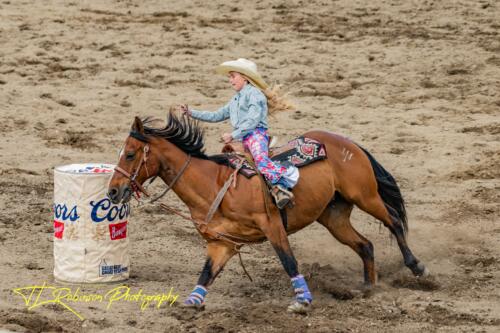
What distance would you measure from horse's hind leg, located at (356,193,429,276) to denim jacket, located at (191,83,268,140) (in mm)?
1217

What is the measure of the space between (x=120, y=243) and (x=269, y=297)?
4.09 ft

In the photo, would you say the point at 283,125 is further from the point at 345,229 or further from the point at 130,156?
the point at 130,156

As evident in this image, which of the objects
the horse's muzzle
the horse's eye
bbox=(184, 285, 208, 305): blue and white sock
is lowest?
bbox=(184, 285, 208, 305): blue and white sock

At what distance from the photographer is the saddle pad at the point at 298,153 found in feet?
28.1

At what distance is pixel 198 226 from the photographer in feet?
27.6

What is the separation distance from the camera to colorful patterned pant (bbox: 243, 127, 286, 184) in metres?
8.38

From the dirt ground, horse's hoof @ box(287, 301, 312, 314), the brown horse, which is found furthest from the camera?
the dirt ground

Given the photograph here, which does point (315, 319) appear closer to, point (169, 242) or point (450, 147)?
point (169, 242)

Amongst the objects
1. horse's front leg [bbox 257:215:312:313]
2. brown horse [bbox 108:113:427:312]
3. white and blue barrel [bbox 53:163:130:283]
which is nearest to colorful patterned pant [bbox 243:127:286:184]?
brown horse [bbox 108:113:427:312]

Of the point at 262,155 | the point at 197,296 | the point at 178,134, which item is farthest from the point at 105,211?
the point at 262,155

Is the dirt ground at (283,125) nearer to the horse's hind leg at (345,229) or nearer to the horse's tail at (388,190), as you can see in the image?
the horse's hind leg at (345,229)

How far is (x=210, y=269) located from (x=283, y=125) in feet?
15.7

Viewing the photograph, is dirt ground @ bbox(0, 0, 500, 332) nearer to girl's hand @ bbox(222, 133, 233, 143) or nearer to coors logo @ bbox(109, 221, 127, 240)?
coors logo @ bbox(109, 221, 127, 240)

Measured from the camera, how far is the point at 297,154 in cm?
870
